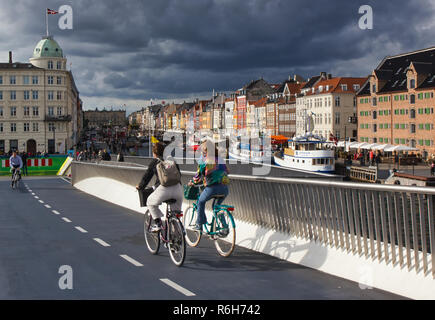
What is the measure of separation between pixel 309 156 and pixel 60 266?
52.1 metres

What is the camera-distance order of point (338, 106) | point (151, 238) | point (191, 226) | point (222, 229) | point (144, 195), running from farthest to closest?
point (338, 106) → point (191, 226) → point (151, 238) → point (144, 195) → point (222, 229)

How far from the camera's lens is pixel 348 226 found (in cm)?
836

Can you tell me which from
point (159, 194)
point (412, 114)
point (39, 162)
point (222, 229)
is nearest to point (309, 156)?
point (412, 114)

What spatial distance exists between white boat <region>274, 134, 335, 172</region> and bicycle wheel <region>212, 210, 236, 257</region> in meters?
49.8

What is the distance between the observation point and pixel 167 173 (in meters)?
9.43

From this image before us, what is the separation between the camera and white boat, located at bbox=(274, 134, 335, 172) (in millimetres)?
59438

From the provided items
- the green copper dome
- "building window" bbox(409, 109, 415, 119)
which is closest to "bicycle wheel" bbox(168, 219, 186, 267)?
"building window" bbox(409, 109, 415, 119)

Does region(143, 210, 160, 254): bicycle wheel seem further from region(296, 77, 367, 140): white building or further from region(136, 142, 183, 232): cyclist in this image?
region(296, 77, 367, 140): white building

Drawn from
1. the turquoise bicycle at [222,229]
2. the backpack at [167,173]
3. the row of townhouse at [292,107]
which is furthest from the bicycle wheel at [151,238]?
the row of townhouse at [292,107]

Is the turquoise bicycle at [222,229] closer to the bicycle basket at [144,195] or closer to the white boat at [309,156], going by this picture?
the bicycle basket at [144,195]

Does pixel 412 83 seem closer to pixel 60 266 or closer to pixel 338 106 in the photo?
pixel 338 106

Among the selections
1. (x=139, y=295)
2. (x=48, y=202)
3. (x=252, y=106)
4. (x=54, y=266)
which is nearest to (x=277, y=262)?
(x=139, y=295)

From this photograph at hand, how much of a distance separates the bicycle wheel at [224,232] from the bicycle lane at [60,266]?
1617mm
